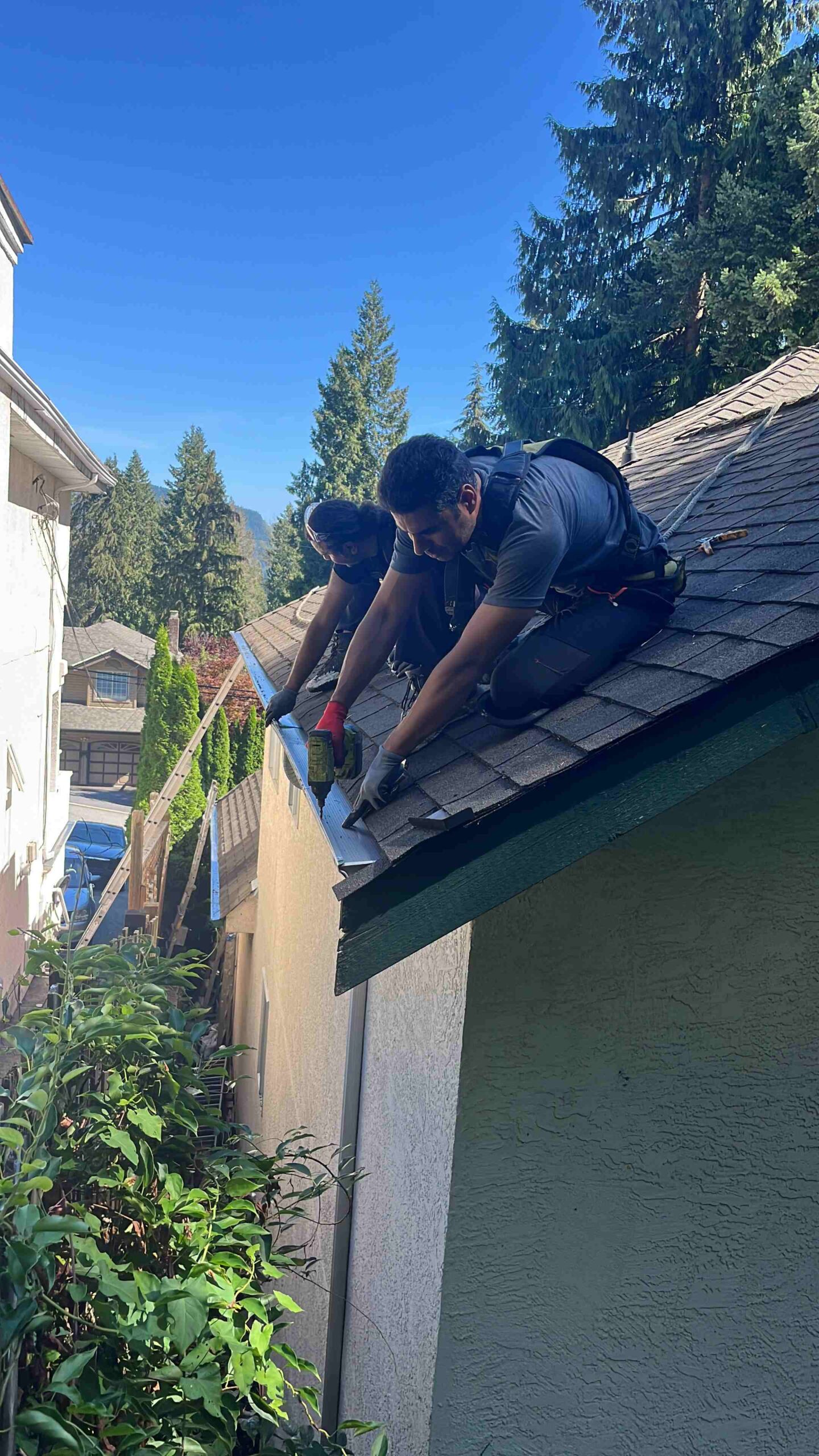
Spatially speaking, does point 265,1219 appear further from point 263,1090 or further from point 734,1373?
point 263,1090

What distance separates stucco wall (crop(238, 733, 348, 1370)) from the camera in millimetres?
4059

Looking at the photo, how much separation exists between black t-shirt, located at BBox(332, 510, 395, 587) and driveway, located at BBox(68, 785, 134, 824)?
27853mm

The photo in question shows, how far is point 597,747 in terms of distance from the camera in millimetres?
1931

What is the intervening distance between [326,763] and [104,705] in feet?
147

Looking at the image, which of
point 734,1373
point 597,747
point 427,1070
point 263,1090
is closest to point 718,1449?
point 734,1373

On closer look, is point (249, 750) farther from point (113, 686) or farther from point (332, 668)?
point (332, 668)

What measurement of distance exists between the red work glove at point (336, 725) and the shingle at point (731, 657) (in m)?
1.32

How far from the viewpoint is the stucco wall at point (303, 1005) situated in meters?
4.06

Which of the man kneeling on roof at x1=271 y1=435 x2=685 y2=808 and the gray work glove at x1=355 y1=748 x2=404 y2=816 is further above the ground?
the man kneeling on roof at x1=271 y1=435 x2=685 y2=808

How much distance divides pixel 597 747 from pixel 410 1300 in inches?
66.8

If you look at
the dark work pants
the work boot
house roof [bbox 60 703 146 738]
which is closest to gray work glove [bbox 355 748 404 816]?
the dark work pants

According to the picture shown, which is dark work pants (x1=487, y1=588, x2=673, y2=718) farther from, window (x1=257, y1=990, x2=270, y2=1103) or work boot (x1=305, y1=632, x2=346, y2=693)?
window (x1=257, y1=990, x2=270, y2=1103)

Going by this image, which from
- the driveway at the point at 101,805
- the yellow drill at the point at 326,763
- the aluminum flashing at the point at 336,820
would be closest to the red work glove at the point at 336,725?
the yellow drill at the point at 326,763

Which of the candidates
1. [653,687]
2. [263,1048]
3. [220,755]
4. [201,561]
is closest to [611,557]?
[653,687]
